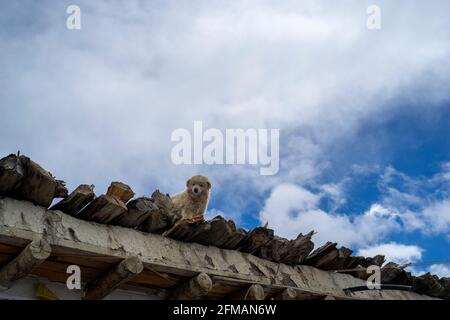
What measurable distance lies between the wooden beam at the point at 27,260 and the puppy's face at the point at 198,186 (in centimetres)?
732

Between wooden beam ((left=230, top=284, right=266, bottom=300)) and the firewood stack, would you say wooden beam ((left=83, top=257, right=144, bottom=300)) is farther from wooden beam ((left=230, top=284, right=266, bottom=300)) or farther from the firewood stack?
wooden beam ((left=230, top=284, right=266, bottom=300))

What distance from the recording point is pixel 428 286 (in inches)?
302

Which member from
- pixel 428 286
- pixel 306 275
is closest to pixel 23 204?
pixel 306 275

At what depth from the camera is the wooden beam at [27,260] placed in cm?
458

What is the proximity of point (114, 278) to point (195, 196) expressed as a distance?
6906 millimetres

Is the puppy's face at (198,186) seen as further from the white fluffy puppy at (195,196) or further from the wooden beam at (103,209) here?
the wooden beam at (103,209)

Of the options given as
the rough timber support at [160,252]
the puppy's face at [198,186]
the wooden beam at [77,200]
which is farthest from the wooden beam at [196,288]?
the puppy's face at [198,186]

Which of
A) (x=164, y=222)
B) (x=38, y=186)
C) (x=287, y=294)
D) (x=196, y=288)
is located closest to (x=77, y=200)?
(x=38, y=186)

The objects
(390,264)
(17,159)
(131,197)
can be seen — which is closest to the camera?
(17,159)

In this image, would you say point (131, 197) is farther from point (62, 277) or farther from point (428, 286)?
point (428, 286)

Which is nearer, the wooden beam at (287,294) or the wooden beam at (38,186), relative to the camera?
the wooden beam at (38,186)

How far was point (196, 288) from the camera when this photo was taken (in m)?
5.51

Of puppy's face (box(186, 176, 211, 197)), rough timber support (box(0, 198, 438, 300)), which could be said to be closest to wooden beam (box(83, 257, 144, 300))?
rough timber support (box(0, 198, 438, 300))
